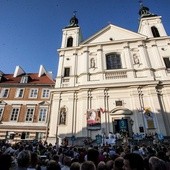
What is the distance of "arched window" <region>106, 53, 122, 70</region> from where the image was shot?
76.2ft

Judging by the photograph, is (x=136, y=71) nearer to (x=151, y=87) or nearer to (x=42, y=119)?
(x=151, y=87)

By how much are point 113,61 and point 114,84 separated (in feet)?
14.8

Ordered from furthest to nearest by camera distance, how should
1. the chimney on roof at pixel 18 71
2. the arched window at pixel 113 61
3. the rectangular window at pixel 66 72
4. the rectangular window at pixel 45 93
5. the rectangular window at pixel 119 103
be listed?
1. the chimney on roof at pixel 18 71
2. the rectangular window at pixel 45 93
3. the rectangular window at pixel 66 72
4. the arched window at pixel 113 61
5. the rectangular window at pixel 119 103

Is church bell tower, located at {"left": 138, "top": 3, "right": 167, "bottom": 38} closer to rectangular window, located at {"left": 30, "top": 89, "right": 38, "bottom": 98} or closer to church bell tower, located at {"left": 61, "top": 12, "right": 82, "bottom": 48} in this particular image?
church bell tower, located at {"left": 61, "top": 12, "right": 82, "bottom": 48}

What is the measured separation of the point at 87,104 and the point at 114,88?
150 inches

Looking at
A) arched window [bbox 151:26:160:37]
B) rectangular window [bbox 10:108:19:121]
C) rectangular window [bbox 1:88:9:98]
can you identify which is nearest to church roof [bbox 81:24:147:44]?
arched window [bbox 151:26:160:37]

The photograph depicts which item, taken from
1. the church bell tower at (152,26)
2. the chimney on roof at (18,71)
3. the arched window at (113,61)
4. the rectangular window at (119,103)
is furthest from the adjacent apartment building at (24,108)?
the church bell tower at (152,26)

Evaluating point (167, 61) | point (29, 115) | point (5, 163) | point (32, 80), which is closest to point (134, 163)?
point (5, 163)

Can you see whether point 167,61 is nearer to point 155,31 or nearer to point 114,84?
point 155,31

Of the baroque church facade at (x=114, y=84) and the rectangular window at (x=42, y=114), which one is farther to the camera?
the rectangular window at (x=42, y=114)

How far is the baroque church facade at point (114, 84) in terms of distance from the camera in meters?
18.7

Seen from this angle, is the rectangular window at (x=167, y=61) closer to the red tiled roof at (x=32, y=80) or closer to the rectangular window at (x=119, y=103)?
the rectangular window at (x=119, y=103)

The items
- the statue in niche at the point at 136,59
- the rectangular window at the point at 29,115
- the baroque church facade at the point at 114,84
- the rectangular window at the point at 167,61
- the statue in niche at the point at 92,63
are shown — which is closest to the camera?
the baroque church facade at the point at 114,84

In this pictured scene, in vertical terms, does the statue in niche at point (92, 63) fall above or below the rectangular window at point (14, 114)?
above
